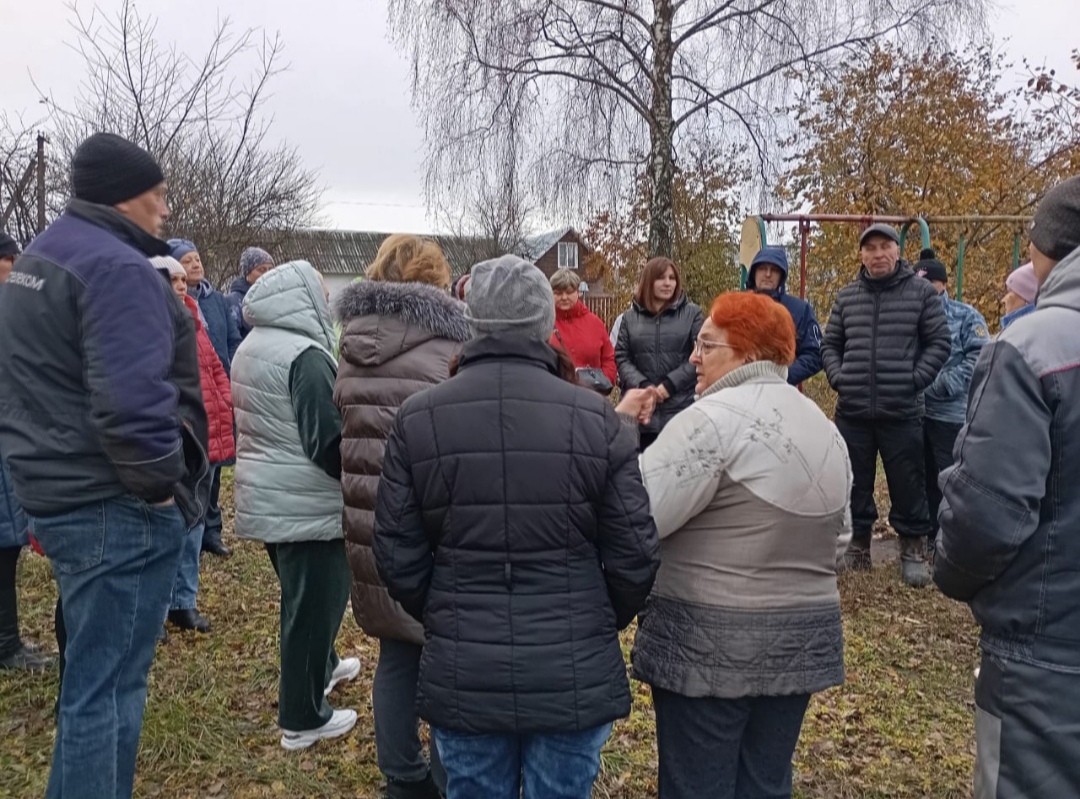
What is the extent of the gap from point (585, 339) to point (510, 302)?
13.9ft

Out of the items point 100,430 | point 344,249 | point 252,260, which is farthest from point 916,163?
point 344,249

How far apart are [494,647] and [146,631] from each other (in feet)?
4.06

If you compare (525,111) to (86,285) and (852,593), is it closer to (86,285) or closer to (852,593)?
(852,593)

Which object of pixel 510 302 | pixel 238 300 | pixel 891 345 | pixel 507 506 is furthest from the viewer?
pixel 238 300

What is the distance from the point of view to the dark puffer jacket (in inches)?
109

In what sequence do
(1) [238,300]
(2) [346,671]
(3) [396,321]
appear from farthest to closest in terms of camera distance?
1. (1) [238,300]
2. (2) [346,671]
3. (3) [396,321]

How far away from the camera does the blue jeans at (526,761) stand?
2.12 metres

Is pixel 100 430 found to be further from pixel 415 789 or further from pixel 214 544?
pixel 214 544

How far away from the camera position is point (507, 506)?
2018 mm

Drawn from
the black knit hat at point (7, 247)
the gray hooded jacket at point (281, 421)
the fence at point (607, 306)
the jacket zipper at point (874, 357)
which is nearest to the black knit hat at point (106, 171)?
the gray hooded jacket at point (281, 421)

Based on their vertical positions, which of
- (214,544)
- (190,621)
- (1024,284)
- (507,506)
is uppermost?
(1024,284)

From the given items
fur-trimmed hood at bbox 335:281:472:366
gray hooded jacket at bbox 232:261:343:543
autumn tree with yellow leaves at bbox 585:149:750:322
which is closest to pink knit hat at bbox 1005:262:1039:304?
fur-trimmed hood at bbox 335:281:472:366

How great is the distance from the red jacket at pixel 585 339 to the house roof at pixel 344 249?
1058cm

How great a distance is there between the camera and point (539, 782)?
7.05 feet
